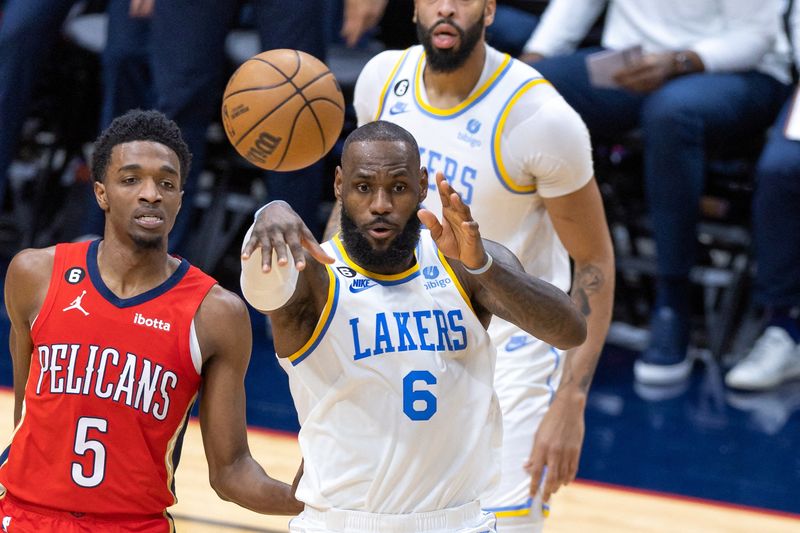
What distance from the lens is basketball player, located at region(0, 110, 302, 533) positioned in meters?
3.69

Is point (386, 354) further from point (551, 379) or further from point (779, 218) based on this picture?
point (779, 218)

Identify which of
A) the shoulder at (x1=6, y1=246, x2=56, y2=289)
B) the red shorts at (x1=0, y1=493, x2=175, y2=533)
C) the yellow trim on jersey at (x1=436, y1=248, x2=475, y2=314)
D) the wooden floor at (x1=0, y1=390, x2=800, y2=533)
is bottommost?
the wooden floor at (x1=0, y1=390, x2=800, y2=533)

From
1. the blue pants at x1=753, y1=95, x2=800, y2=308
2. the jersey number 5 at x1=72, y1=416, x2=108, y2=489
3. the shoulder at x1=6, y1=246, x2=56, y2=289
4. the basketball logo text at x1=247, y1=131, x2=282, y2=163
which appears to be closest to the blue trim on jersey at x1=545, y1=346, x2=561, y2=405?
the basketball logo text at x1=247, y1=131, x2=282, y2=163

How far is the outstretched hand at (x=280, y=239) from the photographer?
10.5 feet

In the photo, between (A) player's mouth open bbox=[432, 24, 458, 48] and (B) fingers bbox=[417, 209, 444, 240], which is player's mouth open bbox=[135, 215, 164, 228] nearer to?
(B) fingers bbox=[417, 209, 444, 240]

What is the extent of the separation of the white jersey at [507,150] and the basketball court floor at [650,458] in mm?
1258

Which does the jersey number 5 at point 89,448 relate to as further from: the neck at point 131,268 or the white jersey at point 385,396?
the white jersey at point 385,396

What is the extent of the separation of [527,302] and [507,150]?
106 cm

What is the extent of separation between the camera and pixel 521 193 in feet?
14.8

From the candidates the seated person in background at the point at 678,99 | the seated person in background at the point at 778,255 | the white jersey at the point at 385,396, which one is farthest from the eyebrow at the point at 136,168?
the seated person in background at the point at 778,255

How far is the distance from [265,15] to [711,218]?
2627 millimetres

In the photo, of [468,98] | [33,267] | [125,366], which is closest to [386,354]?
[125,366]

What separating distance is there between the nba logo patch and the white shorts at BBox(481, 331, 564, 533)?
859 mm

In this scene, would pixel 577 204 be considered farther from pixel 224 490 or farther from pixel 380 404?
pixel 224 490
